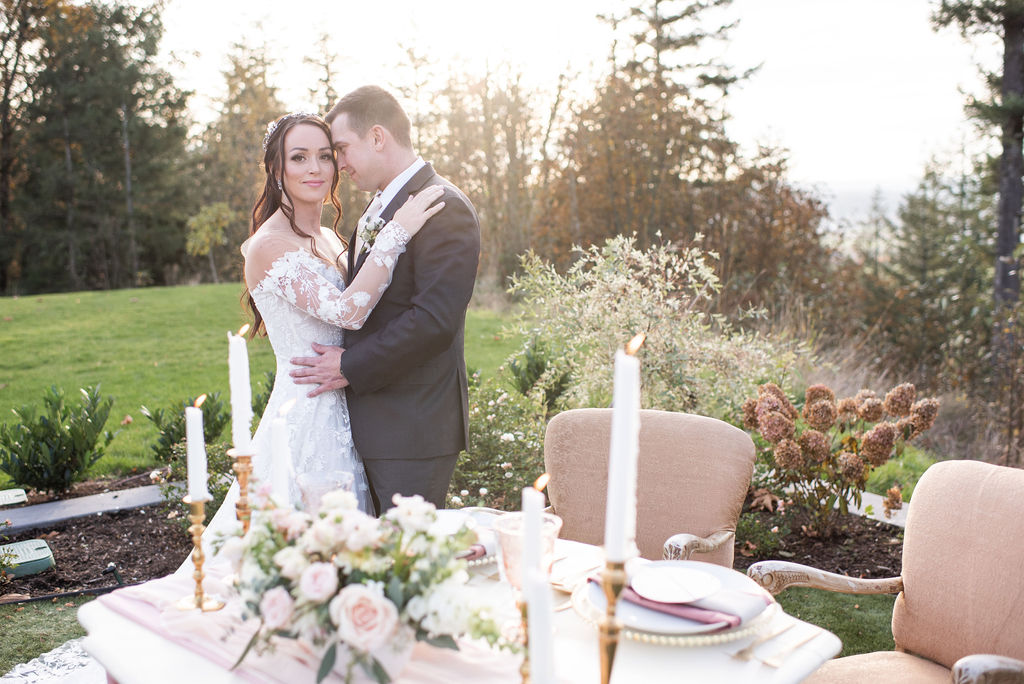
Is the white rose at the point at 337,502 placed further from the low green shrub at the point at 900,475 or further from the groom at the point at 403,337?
the low green shrub at the point at 900,475

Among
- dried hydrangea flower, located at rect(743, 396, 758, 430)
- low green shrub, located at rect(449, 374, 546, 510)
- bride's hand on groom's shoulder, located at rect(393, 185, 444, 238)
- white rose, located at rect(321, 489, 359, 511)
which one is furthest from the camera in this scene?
low green shrub, located at rect(449, 374, 546, 510)

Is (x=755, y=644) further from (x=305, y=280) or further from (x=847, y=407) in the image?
(x=847, y=407)

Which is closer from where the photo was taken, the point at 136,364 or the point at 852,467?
the point at 852,467

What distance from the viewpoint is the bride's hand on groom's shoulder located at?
2535 millimetres

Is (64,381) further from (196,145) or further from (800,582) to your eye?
(196,145)

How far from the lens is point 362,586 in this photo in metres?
1.20

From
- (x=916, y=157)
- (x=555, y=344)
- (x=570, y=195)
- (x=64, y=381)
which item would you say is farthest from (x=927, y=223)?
(x=64, y=381)

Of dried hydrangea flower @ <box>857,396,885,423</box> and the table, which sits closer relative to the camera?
the table

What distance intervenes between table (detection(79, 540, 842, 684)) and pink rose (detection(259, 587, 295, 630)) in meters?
0.25

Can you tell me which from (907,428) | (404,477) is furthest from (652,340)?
(404,477)

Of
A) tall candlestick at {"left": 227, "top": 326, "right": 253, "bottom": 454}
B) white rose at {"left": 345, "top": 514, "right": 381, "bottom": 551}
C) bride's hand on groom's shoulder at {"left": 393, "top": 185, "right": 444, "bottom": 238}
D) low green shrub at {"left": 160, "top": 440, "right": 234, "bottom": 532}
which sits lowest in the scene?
low green shrub at {"left": 160, "top": 440, "right": 234, "bottom": 532}

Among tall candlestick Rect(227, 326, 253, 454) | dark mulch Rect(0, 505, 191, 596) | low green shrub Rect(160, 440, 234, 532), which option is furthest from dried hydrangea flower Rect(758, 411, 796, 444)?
dark mulch Rect(0, 505, 191, 596)

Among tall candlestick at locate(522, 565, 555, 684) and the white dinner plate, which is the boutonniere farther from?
tall candlestick at locate(522, 565, 555, 684)

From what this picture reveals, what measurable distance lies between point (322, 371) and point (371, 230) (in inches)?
20.6
